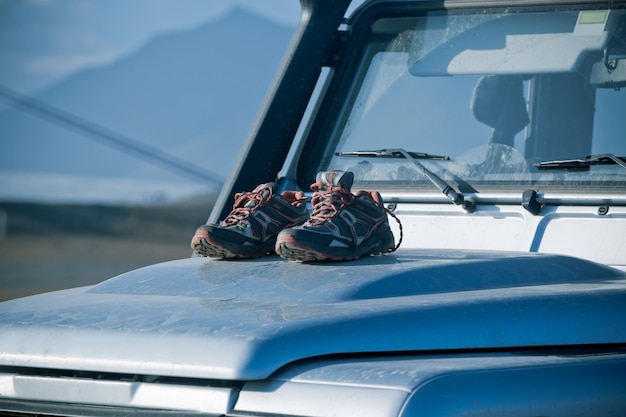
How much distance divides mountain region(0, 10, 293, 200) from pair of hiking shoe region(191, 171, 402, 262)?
4333 cm

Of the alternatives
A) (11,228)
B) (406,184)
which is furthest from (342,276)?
(11,228)

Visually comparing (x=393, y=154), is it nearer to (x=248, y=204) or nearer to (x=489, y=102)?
(x=489, y=102)

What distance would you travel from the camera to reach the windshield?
12.5 feet

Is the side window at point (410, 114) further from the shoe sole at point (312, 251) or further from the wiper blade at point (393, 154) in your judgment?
the shoe sole at point (312, 251)

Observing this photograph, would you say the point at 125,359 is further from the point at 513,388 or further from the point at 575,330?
the point at 575,330

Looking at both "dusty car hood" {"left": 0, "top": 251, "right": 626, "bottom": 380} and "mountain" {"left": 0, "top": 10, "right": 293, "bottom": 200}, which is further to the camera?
"mountain" {"left": 0, "top": 10, "right": 293, "bottom": 200}

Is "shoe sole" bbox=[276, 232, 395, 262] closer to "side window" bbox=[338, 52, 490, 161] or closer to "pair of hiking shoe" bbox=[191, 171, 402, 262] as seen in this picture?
"pair of hiking shoe" bbox=[191, 171, 402, 262]

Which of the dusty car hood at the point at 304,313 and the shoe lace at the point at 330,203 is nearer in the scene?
the dusty car hood at the point at 304,313

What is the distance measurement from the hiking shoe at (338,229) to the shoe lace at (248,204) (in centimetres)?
16

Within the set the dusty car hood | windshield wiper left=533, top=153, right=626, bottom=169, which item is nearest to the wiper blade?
windshield wiper left=533, top=153, right=626, bottom=169

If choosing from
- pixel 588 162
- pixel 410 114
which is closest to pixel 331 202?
pixel 588 162

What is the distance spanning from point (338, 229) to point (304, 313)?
55 cm

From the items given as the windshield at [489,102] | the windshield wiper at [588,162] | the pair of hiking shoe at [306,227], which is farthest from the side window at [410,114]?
the pair of hiking shoe at [306,227]

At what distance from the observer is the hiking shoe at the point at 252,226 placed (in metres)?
3.36
